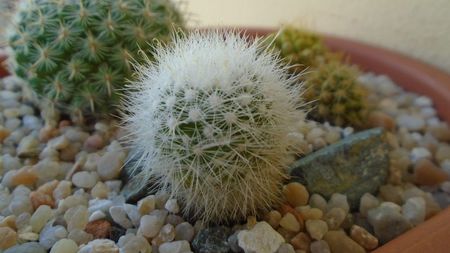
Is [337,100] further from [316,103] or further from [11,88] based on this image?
[11,88]

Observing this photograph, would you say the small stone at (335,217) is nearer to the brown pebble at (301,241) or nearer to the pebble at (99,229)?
the brown pebble at (301,241)

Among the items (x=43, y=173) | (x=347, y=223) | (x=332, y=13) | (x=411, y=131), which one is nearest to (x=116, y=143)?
→ (x=43, y=173)

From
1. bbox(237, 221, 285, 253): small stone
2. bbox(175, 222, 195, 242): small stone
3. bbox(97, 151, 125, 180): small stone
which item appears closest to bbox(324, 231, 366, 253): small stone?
bbox(237, 221, 285, 253): small stone

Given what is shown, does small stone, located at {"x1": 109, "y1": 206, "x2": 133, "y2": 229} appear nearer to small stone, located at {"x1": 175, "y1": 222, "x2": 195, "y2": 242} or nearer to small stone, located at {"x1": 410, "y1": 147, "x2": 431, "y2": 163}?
small stone, located at {"x1": 175, "y1": 222, "x2": 195, "y2": 242}

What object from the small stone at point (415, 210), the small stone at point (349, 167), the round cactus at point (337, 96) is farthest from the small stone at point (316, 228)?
the round cactus at point (337, 96)

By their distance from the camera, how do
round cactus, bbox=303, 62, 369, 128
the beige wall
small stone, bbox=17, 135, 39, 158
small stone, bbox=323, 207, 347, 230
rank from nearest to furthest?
small stone, bbox=323, 207, 347, 230
small stone, bbox=17, 135, 39, 158
round cactus, bbox=303, 62, 369, 128
the beige wall

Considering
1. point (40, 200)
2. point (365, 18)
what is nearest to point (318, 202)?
point (40, 200)
